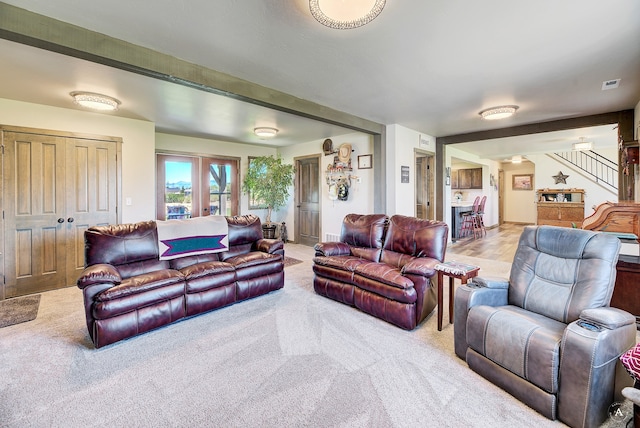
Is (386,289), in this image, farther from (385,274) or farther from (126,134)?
(126,134)

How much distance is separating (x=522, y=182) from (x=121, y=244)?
1303cm

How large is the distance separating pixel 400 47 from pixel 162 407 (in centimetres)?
322

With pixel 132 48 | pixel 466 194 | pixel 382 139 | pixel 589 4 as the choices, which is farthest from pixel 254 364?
pixel 466 194

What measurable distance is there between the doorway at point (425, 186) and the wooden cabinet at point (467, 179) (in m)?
4.31

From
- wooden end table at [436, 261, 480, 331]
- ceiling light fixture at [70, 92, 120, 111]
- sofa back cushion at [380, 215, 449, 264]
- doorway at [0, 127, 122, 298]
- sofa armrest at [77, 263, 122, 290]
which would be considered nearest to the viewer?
sofa armrest at [77, 263, 122, 290]

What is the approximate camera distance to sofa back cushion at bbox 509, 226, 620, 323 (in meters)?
1.80

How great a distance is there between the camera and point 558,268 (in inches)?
79.8

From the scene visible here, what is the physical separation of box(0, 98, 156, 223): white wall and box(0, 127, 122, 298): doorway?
A: 16 cm

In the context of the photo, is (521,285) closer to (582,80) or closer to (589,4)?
(589,4)

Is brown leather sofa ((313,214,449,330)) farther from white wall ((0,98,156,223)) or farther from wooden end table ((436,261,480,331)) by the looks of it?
white wall ((0,98,156,223))

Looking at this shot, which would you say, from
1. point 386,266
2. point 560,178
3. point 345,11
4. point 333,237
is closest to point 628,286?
point 386,266

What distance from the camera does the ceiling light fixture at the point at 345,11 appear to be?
5.71ft

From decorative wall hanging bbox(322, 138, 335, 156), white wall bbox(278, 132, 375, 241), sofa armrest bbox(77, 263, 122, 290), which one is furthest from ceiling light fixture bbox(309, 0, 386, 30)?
decorative wall hanging bbox(322, 138, 335, 156)

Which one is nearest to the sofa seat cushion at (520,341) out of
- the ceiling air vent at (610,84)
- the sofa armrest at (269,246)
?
the sofa armrest at (269,246)
